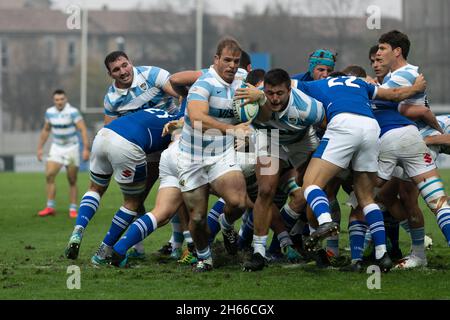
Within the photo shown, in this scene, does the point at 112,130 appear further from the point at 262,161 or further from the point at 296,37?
the point at 296,37

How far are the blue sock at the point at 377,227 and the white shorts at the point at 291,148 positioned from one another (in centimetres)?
101

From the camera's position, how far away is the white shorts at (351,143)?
841 centimetres

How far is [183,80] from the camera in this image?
32.0 feet

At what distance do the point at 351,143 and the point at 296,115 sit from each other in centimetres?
56

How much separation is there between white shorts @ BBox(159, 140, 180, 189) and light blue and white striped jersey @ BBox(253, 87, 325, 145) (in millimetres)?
844

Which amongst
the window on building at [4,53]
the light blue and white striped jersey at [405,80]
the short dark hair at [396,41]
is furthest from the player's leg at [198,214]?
the window on building at [4,53]

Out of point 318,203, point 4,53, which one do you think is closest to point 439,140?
point 318,203

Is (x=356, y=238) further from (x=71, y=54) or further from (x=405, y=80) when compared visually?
(x=71, y=54)

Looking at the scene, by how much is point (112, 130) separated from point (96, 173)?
2.05 feet

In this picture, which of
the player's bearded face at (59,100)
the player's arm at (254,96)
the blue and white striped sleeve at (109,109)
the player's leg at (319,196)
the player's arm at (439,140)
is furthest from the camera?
the player's bearded face at (59,100)

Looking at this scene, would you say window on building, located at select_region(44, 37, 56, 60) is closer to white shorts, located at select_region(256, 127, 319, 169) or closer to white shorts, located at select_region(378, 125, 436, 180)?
white shorts, located at select_region(256, 127, 319, 169)

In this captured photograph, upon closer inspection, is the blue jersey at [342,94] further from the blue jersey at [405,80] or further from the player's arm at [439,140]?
the player's arm at [439,140]
